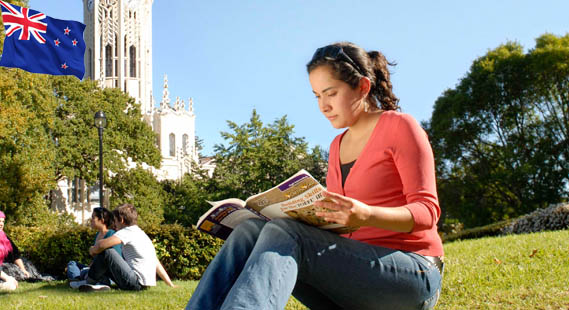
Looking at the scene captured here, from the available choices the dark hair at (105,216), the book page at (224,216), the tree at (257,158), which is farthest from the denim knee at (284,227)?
the tree at (257,158)

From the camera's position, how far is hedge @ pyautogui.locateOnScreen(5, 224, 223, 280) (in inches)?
435

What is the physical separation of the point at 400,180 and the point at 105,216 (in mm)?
6053

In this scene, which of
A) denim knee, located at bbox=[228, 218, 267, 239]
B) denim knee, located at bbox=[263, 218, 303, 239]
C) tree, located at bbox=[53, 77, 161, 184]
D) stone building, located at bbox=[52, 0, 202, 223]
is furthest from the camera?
stone building, located at bbox=[52, 0, 202, 223]

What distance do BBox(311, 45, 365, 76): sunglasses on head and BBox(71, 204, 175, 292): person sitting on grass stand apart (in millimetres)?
4390

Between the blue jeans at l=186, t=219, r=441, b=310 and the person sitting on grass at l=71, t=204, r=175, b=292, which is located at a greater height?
the blue jeans at l=186, t=219, r=441, b=310

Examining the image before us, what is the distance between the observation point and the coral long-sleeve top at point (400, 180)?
230cm

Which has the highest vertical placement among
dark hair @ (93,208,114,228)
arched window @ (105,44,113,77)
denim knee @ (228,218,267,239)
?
arched window @ (105,44,113,77)

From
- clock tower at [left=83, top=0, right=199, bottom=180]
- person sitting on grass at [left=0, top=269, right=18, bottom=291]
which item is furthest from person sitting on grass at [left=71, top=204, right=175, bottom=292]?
clock tower at [left=83, top=0, right=199, bottom=180]

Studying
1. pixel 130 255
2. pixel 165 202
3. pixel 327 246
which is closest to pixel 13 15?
pixel 130 255

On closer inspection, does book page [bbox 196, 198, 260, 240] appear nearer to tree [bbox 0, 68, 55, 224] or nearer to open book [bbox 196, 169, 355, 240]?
open book [bbox 196, 169, 355, 240]

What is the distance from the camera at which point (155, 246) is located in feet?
36.1

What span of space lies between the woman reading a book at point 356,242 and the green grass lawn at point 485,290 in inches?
94.0

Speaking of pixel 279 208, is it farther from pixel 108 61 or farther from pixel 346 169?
pixel 108 61

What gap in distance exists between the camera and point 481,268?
591 centimetres
